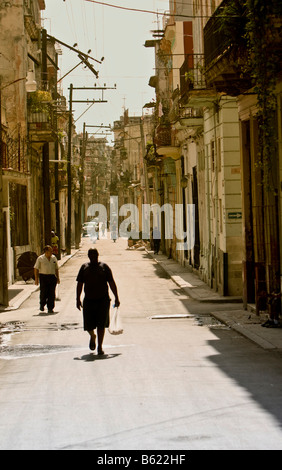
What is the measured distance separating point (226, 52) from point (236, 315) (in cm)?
523

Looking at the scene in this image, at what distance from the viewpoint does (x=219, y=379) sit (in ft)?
33.9

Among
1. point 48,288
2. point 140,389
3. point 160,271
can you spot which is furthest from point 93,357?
point 160,271

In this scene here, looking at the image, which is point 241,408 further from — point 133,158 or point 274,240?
point 133,158

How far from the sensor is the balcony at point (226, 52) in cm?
1596

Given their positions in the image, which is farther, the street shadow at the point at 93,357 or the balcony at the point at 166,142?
the balcony at the point at 166,142

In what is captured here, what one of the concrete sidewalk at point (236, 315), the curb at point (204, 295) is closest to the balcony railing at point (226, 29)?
the concrete sidewalk at point (236, 315)

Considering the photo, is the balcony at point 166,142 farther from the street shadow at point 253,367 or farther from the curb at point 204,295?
the street shadow at point 253,367

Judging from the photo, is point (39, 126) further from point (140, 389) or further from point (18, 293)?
point (140, 389)

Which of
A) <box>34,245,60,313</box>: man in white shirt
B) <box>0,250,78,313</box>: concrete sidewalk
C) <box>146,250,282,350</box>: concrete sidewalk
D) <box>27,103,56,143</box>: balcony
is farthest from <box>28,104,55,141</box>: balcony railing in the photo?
<box>34,245,60,313</box>: man in white shirt

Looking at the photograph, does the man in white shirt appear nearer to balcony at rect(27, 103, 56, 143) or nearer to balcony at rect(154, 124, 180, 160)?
balcony at rect(27, 103, 56, 143)

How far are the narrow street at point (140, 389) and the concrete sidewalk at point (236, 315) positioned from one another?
9.7 inches

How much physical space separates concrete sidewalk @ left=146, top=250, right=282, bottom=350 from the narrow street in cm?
25

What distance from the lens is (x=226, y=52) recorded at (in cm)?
1647
